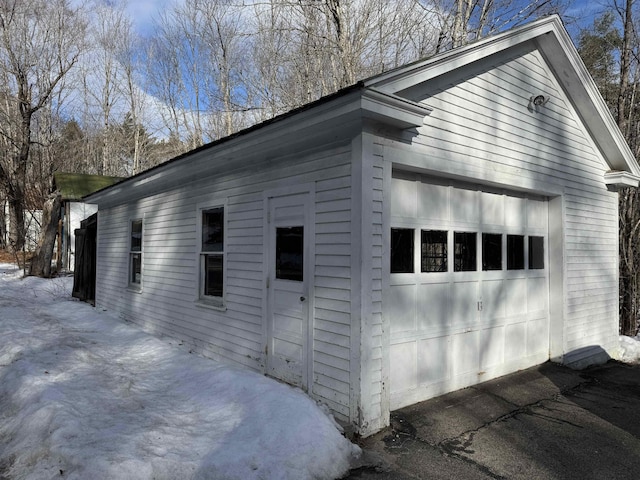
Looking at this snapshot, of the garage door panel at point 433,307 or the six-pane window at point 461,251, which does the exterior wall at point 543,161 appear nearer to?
the six-pane window at point 461,251

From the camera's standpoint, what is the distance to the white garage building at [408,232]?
12.8 feet

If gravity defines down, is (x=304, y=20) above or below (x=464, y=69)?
above

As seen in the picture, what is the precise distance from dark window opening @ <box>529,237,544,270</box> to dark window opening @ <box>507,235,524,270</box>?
0.95 feet

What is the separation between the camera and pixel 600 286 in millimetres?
7160

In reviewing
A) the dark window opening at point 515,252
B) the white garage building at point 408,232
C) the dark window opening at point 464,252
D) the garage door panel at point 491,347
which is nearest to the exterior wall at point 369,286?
the white garage building at point 408,232

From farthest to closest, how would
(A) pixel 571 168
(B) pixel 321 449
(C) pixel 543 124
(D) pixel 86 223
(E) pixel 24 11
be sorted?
(E) pixel 24 11
(D) pixel 86 223
(A) pixel 571 168
(C) pixel 543 124
(B) pixel 321 449

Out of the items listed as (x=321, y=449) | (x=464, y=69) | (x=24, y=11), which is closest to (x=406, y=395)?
(x=321, y=449)

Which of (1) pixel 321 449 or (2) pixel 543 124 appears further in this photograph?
(2) pixel 543 124

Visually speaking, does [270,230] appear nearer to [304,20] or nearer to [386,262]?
[386,262]

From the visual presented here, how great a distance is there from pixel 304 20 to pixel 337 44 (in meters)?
1.85

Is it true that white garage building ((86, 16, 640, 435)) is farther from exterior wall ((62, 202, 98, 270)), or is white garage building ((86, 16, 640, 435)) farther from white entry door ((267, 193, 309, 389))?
exterior wall ((62, 202, 98, 270))

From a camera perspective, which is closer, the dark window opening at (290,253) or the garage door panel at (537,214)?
the dark window opening at (290,253)

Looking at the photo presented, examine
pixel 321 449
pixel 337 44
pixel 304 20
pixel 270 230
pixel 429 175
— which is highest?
pixel 304 20

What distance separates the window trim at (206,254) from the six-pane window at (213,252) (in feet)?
0.07
